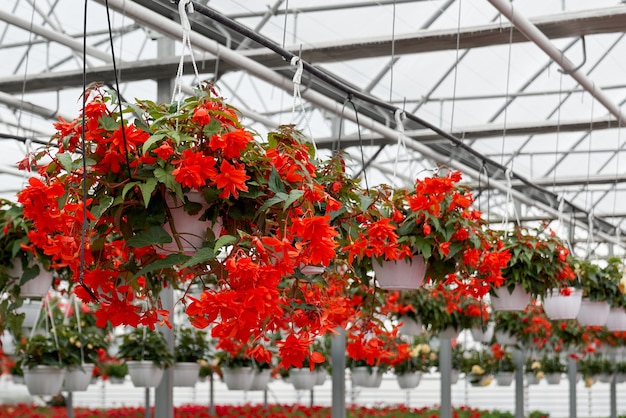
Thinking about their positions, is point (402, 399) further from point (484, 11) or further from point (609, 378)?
point (484, 11)

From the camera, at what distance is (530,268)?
411 cm

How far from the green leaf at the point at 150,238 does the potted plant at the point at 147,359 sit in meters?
4.15

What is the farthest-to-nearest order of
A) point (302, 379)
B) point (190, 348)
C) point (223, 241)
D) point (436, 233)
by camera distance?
1. point (302, 379)
2. point (190, 348)
3. point (436, 233)
4. point (223, 241)

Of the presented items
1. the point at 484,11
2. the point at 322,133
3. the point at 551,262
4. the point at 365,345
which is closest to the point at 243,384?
the point at 322,133

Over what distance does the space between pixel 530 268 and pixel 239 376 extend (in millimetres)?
4290

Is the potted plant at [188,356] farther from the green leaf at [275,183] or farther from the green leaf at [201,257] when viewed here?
the green leaf at [201,257]

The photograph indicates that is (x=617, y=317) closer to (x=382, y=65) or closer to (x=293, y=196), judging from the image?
(x=382, y=65)

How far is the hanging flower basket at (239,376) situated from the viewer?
25.8 feet

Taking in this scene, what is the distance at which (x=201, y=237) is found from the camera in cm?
212

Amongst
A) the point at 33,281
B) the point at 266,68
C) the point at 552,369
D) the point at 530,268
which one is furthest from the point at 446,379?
the point at 552,369

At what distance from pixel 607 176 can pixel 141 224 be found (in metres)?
8.82

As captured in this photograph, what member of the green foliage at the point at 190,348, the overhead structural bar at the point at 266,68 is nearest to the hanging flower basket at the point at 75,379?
the green foliage at the point at 190,348

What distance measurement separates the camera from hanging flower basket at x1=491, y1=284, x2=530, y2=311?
4195 mm

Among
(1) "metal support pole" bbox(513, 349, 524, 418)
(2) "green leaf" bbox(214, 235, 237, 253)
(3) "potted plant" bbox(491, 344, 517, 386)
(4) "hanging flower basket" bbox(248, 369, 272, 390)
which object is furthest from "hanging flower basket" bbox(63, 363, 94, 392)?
(3) "potted plant" bbox(491, 344, 517, 386)
